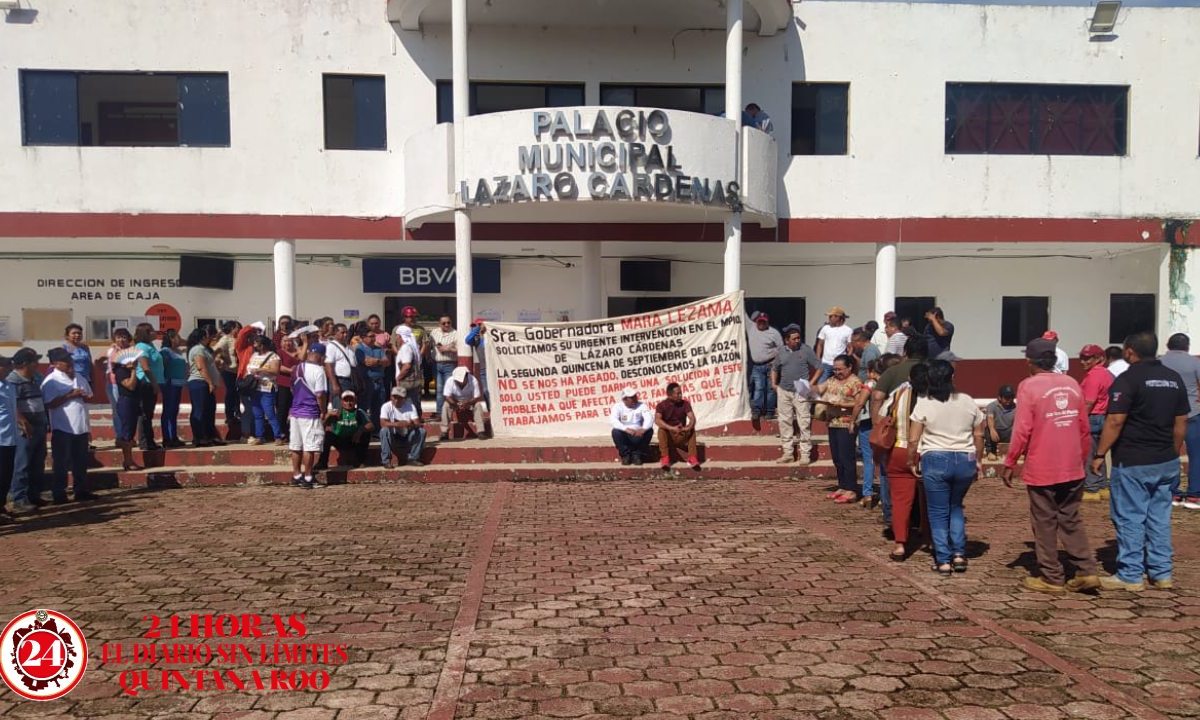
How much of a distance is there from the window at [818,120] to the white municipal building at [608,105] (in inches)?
1.5

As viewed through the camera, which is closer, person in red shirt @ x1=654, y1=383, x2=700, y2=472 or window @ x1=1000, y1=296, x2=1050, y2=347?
person in red shirt @ x1=654, y1=383, x2=700, y2=472

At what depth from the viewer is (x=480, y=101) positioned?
12.7 metres

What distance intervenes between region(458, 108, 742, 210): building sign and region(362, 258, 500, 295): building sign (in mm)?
3755

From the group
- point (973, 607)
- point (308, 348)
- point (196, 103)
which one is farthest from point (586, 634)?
point (196, 103)

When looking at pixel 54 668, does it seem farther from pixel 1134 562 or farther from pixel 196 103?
pixel 196 103

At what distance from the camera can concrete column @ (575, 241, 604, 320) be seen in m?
13.2

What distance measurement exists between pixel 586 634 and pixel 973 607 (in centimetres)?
243

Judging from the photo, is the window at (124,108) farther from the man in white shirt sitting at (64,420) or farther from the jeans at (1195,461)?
the jeans at (1195,461)

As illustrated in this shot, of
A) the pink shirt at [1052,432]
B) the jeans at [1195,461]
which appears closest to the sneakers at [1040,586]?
the pink shirt at [1052,432]

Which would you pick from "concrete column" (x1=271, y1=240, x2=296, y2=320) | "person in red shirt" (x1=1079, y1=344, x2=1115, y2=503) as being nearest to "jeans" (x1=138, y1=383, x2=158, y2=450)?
"concrete column" (x1=271, y1=240, x2=296, y2=320)

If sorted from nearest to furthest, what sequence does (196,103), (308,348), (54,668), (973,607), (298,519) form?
1. (54,668)
2. (973,607)
3. (298,519)
4. (308,348)
5. (196,103)

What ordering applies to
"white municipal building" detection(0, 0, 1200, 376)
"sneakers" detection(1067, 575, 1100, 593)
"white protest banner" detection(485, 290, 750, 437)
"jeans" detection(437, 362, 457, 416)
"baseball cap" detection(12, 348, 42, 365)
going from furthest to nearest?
"white municipal building" detection(0, 0, 1200, 376), "jeans" detection(437, 362, 457, 416), "white protest banner" detection(485, 290, 750, 437), "baseball cap" detection(12, 348, 42, 365), "sneakers" detection(1067, 575, 1100, 593)

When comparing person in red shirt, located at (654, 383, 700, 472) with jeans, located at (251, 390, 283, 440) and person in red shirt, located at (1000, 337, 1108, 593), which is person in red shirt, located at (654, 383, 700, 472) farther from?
jeans, located at (251, 390, 283, 440)

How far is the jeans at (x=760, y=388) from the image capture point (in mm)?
10750
